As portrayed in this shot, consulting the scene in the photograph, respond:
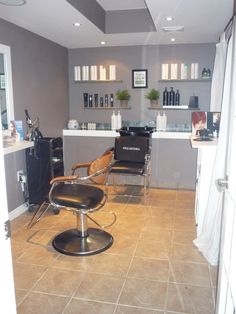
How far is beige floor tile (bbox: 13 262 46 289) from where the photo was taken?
2.17 metres

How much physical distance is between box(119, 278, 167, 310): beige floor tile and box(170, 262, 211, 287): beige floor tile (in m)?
0.16

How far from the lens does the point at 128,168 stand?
A: 3748 millimetres

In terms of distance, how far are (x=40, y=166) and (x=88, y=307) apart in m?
1.98

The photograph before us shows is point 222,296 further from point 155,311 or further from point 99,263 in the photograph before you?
point 99,263

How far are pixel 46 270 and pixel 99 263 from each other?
0.43 meters

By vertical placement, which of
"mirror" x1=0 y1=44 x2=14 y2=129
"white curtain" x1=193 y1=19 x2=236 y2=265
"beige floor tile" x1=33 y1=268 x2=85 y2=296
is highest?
"mirror" x1=0 y1=44 x2=14 y2=129

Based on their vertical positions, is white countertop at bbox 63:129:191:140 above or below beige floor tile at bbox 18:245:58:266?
above

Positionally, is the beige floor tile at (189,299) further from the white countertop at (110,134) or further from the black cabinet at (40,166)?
the white countertop at (110,134)

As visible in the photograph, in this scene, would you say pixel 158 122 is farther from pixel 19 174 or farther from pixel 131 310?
pixel 131 310

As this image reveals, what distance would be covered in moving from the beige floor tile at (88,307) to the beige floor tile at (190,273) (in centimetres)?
55

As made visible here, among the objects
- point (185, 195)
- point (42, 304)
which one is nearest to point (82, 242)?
point (42, 304)

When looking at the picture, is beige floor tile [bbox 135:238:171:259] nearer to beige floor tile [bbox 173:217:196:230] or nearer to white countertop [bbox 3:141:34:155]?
beige floor tile [bbox 173:217:196:230]

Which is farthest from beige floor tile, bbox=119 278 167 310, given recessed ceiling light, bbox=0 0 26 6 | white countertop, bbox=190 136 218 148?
recessed ceiling light, bbox=0 0 26 6

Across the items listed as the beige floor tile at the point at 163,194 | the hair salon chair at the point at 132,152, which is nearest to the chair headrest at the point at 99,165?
the hair salon chair at the point at 132,152
